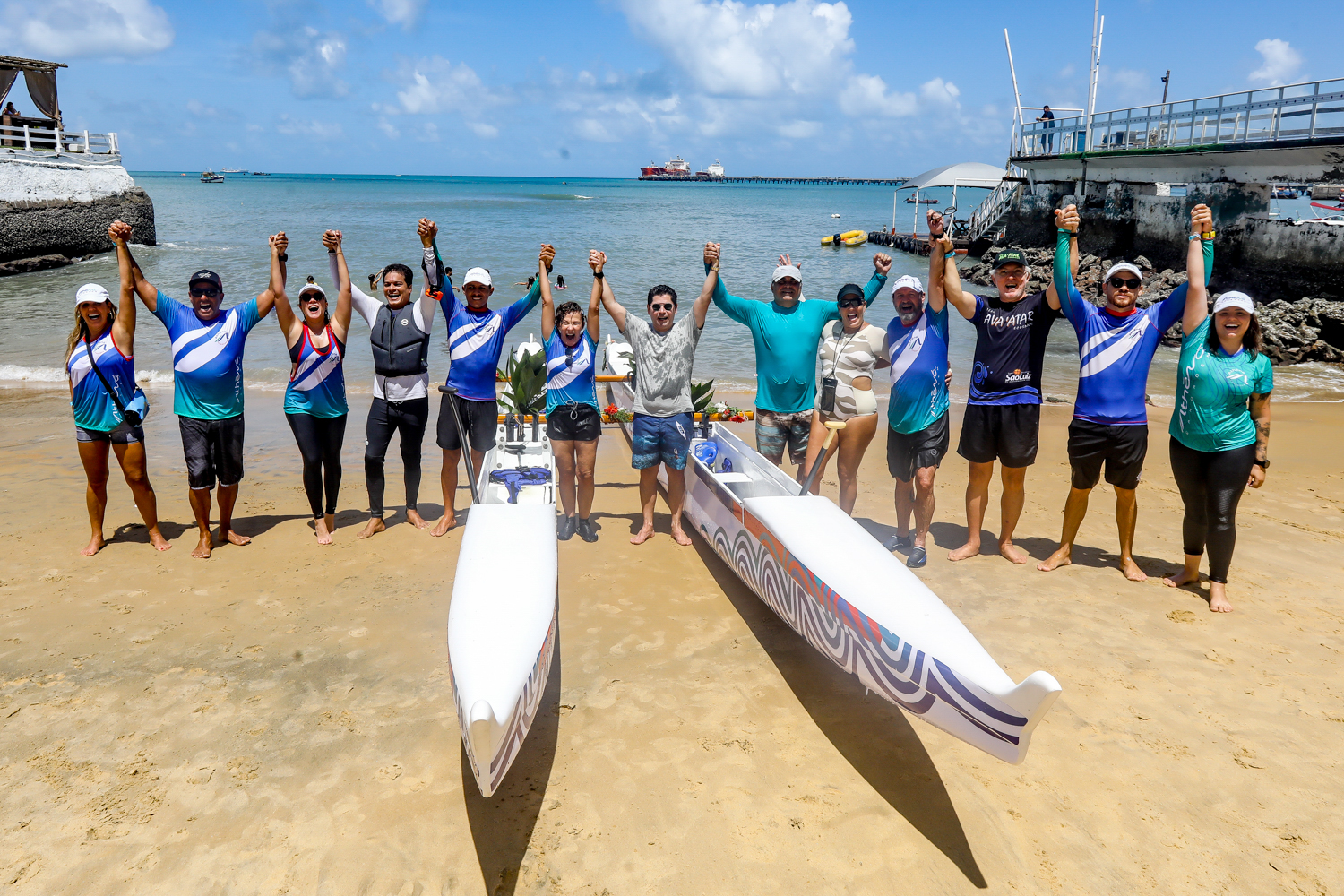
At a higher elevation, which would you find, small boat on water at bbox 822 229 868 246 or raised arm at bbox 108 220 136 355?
small boat on water at bbox 822 229 868 246

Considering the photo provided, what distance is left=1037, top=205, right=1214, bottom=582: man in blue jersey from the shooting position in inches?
201

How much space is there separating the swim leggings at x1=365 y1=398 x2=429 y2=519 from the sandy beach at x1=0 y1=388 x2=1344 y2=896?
452 mm

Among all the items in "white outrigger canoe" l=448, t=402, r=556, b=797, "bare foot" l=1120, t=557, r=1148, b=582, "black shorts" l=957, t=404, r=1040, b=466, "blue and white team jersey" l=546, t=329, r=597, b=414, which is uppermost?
"blue and white team jersey" l=546, t=329, r=597, b=414

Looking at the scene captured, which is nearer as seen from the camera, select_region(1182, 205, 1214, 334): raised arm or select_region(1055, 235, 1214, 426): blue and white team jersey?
select_region(1182, 205, 1214, 334): raised arm

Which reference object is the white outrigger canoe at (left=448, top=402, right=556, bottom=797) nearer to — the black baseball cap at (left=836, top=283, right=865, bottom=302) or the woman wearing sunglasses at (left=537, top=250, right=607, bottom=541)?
the woman wearing sunglasses at (left=537, top=250, right=607, bottom=541)

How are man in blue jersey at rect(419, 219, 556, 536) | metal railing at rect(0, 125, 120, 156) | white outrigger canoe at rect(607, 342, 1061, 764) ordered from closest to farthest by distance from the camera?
white outrigger canoe at rect(607, 342, 1061, 764)
man in blue jersey at rect(419, 219, 556, 536)
metal railing at rect(0, 125, 120, 156)

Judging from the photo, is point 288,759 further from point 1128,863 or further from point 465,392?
point 1128,863

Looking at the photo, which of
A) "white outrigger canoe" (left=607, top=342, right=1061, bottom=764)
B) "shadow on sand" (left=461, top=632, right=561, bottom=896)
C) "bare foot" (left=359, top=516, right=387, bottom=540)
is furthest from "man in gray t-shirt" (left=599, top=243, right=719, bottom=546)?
"shadow on sand" (left=461, top=632, right=561, bottom=896)

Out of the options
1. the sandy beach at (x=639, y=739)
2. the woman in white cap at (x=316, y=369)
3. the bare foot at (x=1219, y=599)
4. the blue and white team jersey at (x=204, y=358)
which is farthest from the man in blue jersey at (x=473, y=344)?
the bare foot at (x=1219, y=599)

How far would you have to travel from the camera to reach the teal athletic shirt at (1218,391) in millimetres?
4840

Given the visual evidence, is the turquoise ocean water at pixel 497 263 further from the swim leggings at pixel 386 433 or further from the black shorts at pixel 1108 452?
the black shorts at pixel 1108 452

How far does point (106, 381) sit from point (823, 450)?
480 centimetres

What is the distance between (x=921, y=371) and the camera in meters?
5.52

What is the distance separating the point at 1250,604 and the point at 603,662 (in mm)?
4119
